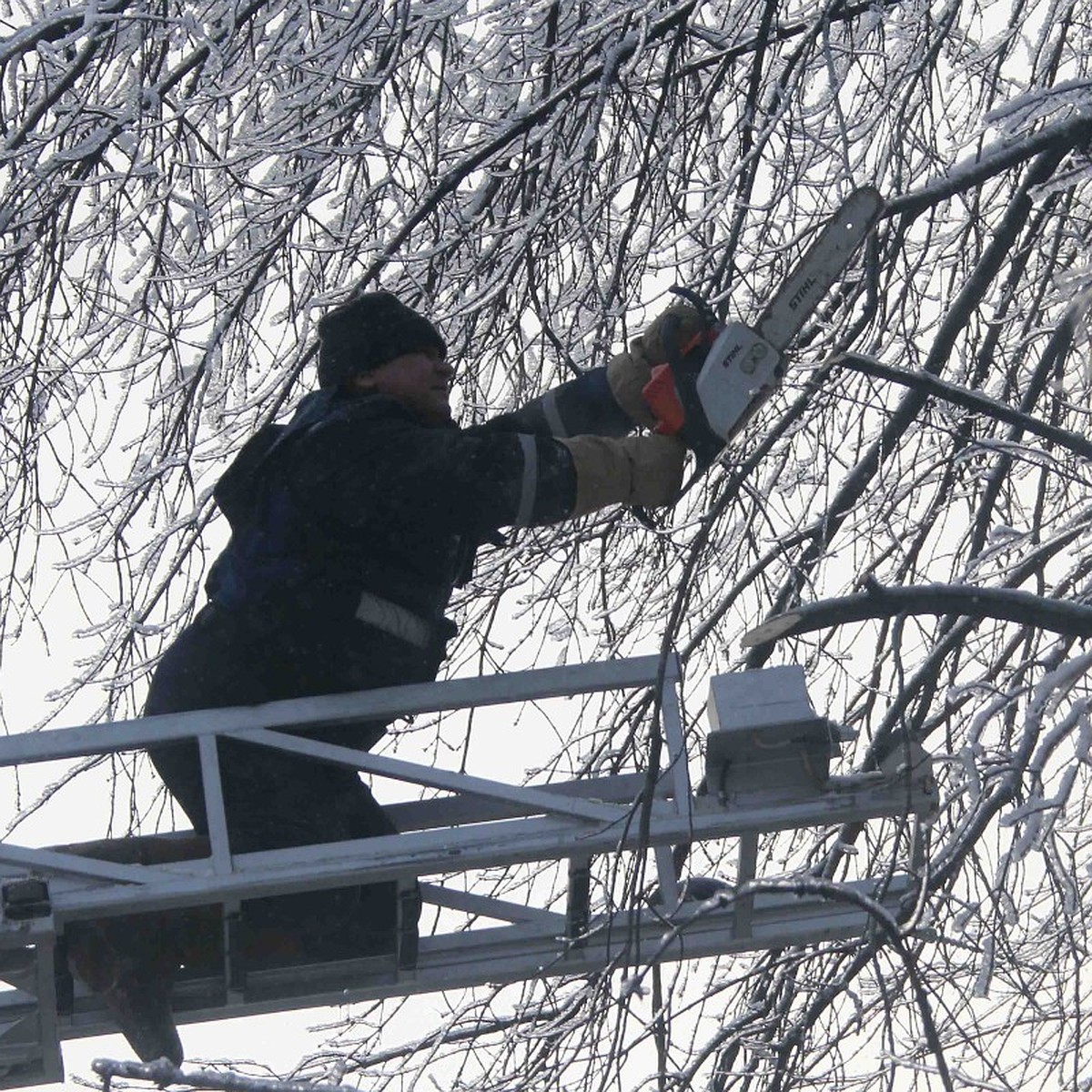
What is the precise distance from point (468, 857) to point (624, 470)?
758 mm

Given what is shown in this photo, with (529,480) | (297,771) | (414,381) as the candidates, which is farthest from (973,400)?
(297,771)

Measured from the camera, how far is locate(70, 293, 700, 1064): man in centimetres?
368

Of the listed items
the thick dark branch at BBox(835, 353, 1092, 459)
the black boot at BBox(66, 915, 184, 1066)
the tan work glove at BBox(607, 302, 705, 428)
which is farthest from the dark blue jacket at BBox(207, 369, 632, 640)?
the thick dark branch at BBox(835, 353, 1092, 459)

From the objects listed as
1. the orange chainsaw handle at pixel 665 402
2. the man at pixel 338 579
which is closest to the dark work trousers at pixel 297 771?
the man at pixel 338 579

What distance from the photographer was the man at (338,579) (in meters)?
3.68

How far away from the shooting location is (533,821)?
3600 millimetres

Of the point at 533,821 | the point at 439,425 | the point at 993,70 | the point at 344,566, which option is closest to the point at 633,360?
the point at 439,425

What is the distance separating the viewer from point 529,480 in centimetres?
369

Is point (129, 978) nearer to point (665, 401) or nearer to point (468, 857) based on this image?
point (468, 857)

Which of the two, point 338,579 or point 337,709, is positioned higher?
point 338,579

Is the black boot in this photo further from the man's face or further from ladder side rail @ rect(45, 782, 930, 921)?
the man's face

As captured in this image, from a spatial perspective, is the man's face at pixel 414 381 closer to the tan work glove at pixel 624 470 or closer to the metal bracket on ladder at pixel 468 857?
the tan work glove at pixel 624 470

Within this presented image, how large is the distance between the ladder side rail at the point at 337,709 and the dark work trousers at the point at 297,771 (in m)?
0.08

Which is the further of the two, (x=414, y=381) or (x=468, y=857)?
(x=414, y=381)
